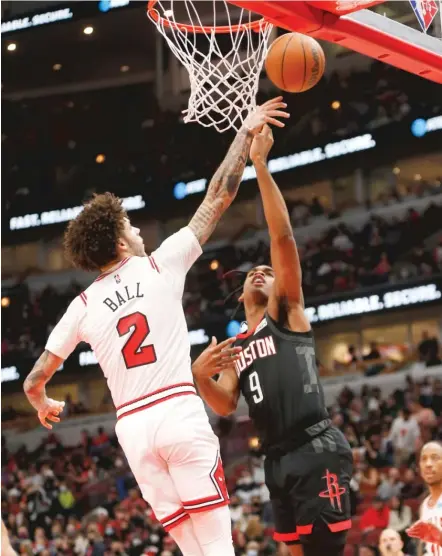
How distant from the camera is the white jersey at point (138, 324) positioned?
3859 mm

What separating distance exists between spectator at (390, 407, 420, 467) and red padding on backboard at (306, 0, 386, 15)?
32.2ft

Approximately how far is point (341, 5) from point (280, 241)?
1.45 metres

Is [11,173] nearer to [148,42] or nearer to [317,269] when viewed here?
[148,42]

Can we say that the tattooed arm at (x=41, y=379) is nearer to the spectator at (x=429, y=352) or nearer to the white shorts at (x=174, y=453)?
the white shorts at (x=174, y=453)

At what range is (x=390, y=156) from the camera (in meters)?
20.3

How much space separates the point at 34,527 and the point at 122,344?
1384 cm

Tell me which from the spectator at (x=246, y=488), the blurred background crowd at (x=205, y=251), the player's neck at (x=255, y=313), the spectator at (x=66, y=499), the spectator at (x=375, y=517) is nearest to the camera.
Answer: the player's neck at (x=255, y=313)

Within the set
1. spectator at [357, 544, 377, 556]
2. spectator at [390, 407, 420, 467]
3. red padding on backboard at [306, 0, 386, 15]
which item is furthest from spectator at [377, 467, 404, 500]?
red padding on backboard at [306, 0, 386, 15]

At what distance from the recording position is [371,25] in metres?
5.32

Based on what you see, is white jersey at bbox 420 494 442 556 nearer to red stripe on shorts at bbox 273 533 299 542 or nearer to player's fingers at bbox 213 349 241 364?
red stripe on shorts at bbox 273 533 299 542

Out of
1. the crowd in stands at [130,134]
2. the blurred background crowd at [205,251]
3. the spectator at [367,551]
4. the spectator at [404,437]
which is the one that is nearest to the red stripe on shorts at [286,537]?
the spectator at [367,551]

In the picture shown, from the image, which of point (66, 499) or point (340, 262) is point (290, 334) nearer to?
point (66, 499)

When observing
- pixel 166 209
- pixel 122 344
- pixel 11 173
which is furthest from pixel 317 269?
pixel 122 344

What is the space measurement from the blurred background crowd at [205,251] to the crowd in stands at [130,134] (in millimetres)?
42
